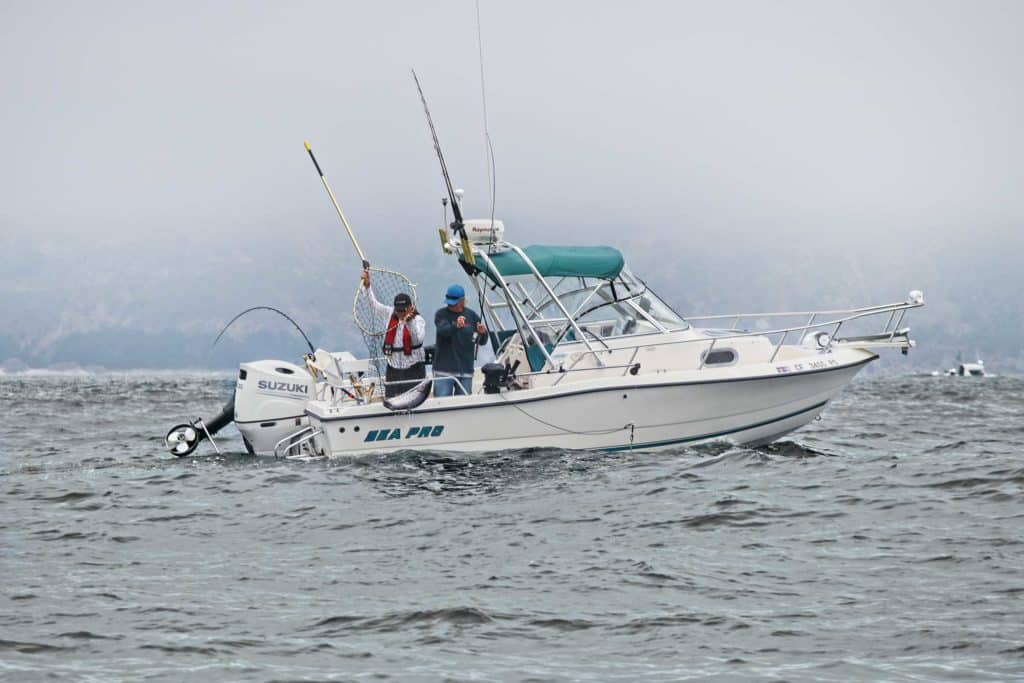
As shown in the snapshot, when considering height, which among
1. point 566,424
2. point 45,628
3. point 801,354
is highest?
point 801,354

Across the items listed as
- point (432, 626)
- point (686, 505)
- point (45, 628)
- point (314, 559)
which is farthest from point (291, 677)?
point (686, 505)

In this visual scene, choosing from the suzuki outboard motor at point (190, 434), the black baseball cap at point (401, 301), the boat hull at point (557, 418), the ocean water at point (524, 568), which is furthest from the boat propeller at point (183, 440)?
the black baseball cap at point (401, 301)

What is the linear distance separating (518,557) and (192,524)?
3514 mm

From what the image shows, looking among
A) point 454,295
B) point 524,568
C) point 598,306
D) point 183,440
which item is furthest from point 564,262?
point 524,568

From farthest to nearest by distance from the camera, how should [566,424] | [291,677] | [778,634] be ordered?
[566,424], [778,634], [291,677]

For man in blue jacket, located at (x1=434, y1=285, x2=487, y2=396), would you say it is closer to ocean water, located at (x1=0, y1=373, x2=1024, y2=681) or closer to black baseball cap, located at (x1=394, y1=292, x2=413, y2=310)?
black baseball cap, located at (x1=394, y1=292, x2=413, y2=310)

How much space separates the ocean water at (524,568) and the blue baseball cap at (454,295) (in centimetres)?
190

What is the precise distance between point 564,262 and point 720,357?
2.34 m

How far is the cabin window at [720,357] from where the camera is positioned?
14.9 m

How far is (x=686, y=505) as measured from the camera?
37.0 feet

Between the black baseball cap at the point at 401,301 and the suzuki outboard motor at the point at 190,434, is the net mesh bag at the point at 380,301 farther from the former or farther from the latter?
the suzuki outboard motor at the point at 190,434

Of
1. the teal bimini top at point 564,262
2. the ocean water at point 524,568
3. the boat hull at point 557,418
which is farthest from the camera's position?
the teal bimini top at point 564,262

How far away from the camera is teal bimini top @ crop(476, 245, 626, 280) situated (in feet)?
50.0

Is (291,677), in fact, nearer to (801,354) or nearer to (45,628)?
A: (45,628)
